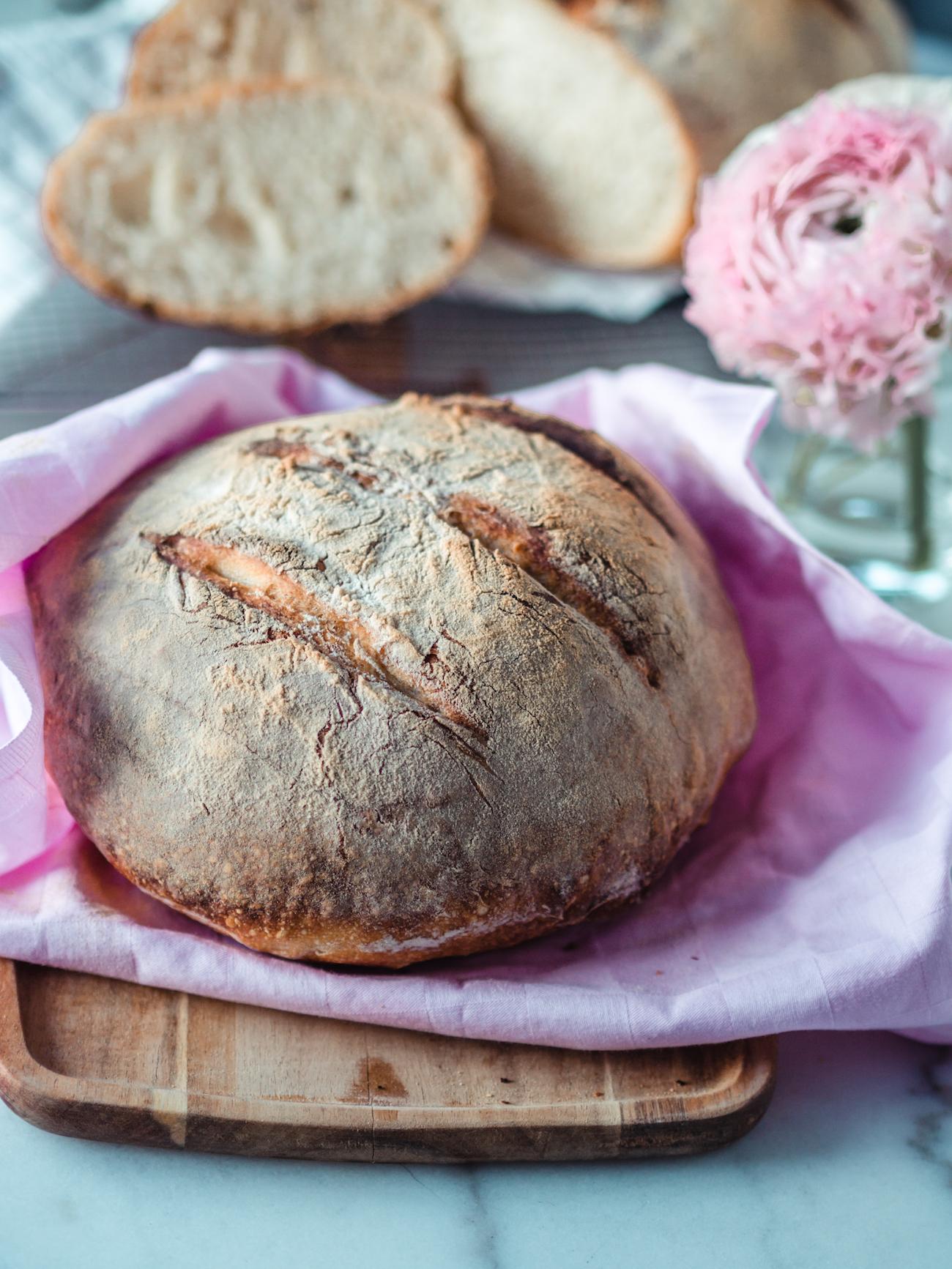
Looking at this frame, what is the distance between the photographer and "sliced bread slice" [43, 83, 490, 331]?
154 cm

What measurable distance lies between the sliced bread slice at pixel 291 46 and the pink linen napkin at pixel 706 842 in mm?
664

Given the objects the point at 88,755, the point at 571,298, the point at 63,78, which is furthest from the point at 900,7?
the point at 88,755

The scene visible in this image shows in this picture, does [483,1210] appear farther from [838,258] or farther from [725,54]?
[725,54]

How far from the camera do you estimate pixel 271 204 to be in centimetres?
159

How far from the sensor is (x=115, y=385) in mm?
1498

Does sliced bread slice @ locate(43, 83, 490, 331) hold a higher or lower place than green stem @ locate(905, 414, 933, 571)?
higher

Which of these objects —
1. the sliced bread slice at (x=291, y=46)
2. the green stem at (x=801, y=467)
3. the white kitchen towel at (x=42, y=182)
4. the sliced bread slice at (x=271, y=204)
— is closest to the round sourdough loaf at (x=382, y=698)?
the green stem at (x=801, y=467)

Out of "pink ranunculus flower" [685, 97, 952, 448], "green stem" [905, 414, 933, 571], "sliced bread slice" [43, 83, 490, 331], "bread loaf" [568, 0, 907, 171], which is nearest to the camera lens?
"pink ranunculus flower" [685, 97, 952, 448]

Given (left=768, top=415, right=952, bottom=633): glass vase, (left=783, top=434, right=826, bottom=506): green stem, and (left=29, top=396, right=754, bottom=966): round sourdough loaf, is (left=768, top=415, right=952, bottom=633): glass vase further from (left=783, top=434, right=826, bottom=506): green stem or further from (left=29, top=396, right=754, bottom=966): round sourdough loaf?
(left=29, top=396, right=754, bottom=966): round sourdough loaf

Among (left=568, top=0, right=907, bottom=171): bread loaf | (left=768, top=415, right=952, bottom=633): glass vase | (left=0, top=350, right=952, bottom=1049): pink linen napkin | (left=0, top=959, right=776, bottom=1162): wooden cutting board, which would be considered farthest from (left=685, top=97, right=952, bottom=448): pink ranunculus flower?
(left=568, top=0, right=907, bottom=171): bread loaf

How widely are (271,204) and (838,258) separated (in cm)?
86

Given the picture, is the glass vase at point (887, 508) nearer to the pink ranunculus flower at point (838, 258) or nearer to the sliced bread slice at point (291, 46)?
the pink ranunculus flower at point (838, 258)

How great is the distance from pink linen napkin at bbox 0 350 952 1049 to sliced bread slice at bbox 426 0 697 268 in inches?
22.8

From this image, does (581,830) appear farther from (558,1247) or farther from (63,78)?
(63,78)
